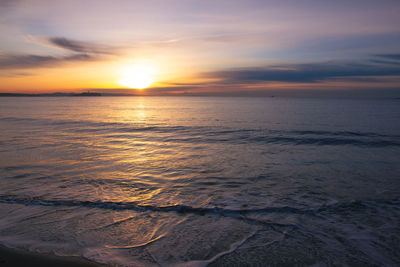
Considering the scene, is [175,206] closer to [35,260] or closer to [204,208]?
[204,208]

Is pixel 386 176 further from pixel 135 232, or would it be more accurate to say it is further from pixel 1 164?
pixel 1 164

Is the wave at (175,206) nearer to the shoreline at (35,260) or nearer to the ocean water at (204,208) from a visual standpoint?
the ocean water at (204,208)

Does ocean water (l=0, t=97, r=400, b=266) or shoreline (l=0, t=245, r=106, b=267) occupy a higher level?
shoreline (l=0, t=245, r=106, b=267)

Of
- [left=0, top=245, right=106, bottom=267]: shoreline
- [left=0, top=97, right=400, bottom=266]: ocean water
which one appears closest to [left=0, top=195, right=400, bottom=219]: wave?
[left=0, top=97, right=400, bottom=266]: ocean water

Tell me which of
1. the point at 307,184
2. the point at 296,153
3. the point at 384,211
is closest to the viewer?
the point at 384,211

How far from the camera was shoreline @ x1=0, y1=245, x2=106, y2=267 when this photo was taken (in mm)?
4066

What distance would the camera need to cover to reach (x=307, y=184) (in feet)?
28.0

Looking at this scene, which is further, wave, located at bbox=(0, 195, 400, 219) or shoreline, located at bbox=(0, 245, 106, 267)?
wave, located at bbox=(0, 195, 400, 219)

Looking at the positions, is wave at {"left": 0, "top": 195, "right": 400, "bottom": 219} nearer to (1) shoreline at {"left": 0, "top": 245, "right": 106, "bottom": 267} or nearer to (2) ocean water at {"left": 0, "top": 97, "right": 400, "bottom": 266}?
(2) ocean water at {"left": 0, "top": 97, "right": 400, "bottom": 266}

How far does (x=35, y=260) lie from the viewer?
4168 mm

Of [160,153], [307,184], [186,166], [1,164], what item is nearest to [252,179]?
[307,184]

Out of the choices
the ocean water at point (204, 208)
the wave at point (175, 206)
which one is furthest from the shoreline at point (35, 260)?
the wave at point (175, 206)

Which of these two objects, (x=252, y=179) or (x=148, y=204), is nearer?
(x=148, y=204)

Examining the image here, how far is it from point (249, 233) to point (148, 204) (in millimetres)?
2905
